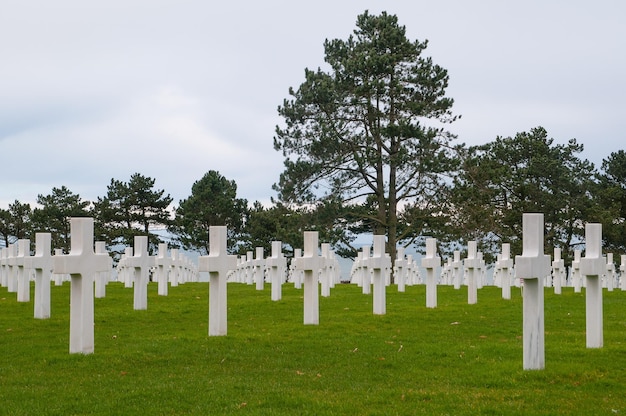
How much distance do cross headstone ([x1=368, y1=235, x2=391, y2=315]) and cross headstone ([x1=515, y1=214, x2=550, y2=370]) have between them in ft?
21.5

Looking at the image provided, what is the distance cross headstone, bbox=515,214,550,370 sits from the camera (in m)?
8.86

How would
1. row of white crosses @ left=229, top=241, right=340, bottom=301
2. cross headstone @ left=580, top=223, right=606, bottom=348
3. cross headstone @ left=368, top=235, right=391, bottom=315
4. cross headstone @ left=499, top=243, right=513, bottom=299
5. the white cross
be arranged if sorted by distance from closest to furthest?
1. cross headstone @ left=580, top=223, right=606, bottom=348
2. cross headstone @ left=368, top=235, right=391, bottom=315
3. the white cross
4. row of white crosses @ left=229, top=241, right=340, bottom=301
5. cross headstone @ left=499, top=243, right=513, bottom=299

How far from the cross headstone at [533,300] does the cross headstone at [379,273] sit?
654 cm

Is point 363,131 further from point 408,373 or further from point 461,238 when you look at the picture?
point 408,373

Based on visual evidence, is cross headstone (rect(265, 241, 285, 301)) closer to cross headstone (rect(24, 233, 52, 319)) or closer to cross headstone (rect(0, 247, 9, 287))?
cross headstone (rect(24, 233, 52, 319))

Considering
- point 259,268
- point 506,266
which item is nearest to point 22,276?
point 259,268

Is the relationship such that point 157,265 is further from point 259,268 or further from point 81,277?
point 81,277

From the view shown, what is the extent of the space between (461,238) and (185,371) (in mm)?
33010

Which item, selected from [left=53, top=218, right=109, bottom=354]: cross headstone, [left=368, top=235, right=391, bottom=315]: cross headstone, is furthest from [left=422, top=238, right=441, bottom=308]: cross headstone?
[left=53, top=218, right=109, bottom=354]: cross headstone

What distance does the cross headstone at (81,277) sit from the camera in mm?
10219

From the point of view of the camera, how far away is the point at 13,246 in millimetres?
20922

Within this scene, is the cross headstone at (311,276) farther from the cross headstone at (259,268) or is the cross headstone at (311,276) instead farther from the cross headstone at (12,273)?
the cross headstone at (259,268)

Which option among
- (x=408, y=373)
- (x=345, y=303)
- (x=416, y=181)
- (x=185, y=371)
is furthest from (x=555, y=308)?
(x=416, y=181)

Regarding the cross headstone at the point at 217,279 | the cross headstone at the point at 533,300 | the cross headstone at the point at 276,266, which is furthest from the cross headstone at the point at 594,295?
the cross headstone at the point at 276,266
